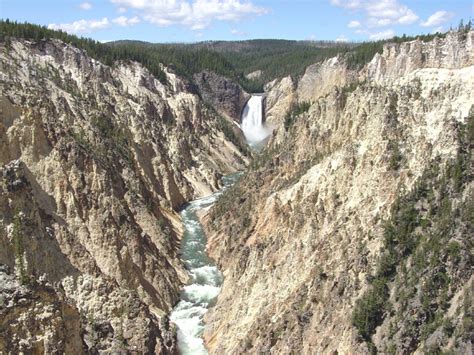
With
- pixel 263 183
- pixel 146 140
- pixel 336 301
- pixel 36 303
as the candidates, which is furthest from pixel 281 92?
pixel 36 303

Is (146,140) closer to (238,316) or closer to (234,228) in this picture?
(234,228)

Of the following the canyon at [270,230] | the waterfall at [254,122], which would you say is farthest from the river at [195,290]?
the waterfall at [254,122]

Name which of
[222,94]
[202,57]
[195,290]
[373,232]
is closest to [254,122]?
[222,94]

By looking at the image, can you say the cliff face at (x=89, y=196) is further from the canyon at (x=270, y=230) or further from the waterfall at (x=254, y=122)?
the waterfall at (x=254, y=122)

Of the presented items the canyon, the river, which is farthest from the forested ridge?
the river

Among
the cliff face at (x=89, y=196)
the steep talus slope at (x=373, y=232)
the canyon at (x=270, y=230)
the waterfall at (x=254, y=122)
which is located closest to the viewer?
the cliff face at (x=89, y=196)
